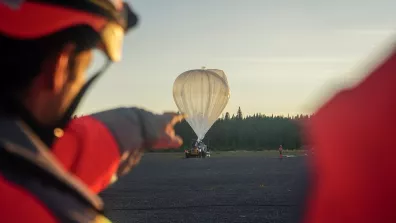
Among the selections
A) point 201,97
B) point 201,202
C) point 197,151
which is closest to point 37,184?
point 201,202

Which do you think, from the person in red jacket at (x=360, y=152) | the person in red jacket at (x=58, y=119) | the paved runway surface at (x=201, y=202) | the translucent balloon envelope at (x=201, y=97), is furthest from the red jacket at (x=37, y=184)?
the translucent balloon envelope at (x=201, y=97)

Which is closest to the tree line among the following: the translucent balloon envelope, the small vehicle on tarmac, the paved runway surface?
the small vehicle on tarmac

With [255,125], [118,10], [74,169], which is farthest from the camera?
[255,125]

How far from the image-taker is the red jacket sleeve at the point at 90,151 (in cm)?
109

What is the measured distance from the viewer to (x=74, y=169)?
1086mm

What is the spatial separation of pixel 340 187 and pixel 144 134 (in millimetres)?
697

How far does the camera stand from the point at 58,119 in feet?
3.28

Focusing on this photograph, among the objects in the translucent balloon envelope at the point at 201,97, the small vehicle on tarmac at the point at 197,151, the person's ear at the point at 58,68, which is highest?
the translucent balloon envelope at the point at 201,97

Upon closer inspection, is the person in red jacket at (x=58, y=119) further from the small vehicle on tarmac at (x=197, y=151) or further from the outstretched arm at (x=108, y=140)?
the small vehicle on tarmac at (x=197, y=151)

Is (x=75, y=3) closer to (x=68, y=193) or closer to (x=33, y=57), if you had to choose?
(x=33, y=57)

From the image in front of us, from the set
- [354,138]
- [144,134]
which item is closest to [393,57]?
[354,138]

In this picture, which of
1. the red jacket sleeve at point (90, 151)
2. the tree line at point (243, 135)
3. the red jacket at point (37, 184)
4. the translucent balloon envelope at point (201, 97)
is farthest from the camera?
the tree line at point (243, 135)

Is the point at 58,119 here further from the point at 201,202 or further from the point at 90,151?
the point at 201,202

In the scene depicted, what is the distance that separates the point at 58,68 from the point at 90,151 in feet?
0.87
